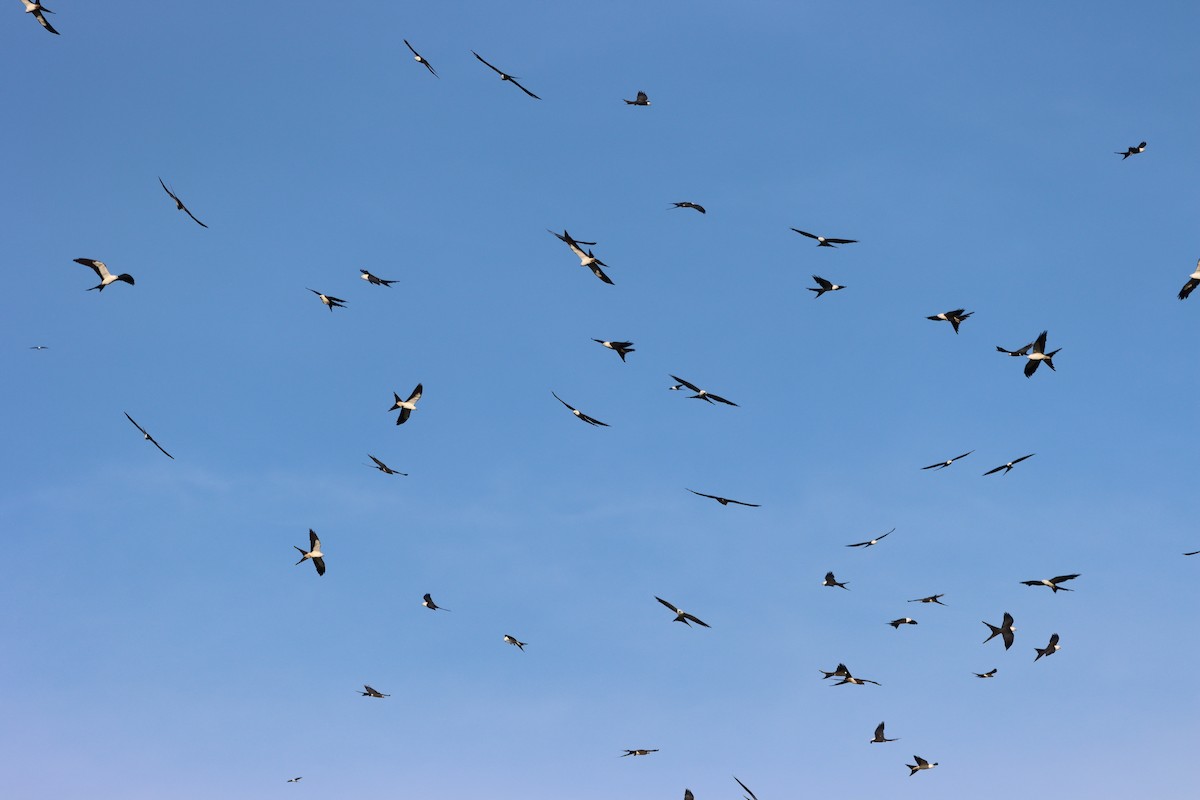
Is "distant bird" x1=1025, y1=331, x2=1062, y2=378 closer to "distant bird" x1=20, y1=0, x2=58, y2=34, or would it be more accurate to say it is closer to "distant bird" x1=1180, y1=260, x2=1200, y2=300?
"distant bird" x1=1180, y1=260, x2=1200, y2=300

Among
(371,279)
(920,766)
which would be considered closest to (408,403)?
(371,279)

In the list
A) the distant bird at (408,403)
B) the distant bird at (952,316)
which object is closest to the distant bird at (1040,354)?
the distant bird at (952,316)

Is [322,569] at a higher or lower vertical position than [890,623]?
lower

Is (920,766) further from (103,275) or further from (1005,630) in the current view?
(103,275)

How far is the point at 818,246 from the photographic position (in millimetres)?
61719

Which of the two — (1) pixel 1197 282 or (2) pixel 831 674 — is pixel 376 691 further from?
(1) pixel 1197 282

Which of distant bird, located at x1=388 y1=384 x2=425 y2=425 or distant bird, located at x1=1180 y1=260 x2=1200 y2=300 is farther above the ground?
distant bird, located at x1=1180 y1=260 x2=1200 y2=300

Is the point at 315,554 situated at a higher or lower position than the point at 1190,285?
lower

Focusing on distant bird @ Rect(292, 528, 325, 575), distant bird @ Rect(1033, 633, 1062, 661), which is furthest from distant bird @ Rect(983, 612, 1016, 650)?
distant bird @ Rect(292, 528, 325, 575)

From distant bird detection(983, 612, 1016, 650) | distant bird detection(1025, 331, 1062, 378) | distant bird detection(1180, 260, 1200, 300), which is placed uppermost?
distant bird detection(1180, 260, 1200, 300)

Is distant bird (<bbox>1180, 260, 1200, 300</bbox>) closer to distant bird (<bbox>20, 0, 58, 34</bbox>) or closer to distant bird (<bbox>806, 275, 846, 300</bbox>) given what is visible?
distant bird (<bbox>806, 275, 846, 300</bbox>)

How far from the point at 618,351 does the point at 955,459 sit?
840 inches

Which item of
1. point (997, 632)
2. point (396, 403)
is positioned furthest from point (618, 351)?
point (997, 632)

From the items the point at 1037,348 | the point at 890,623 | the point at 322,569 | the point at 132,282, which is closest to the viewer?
the point at 132,282
